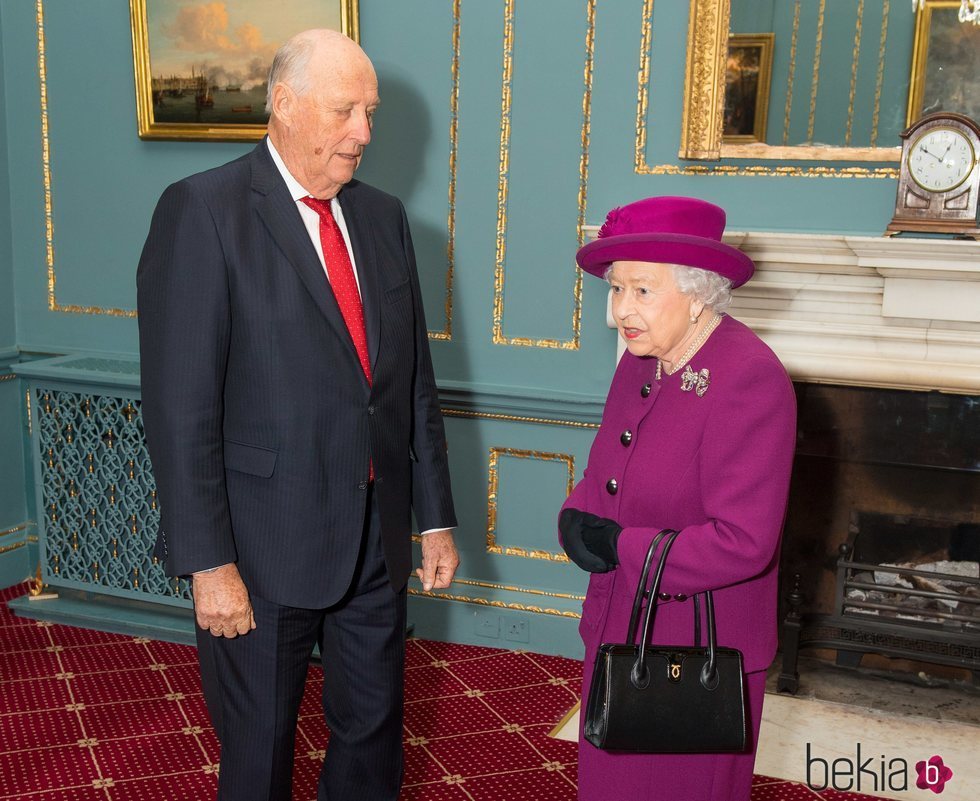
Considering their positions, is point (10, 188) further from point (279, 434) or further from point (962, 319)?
point (962, 319)

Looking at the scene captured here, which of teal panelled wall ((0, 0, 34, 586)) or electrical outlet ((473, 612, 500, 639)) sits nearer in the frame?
electrical outlet ((473, 612, 500, 639))

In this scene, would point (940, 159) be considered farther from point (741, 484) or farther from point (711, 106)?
point (741, 484)

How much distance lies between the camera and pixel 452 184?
151 inches

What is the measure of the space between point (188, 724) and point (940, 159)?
2835 millimetres

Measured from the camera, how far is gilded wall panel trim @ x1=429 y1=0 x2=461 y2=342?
3738mm

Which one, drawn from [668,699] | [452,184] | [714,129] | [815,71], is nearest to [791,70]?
[815,71]

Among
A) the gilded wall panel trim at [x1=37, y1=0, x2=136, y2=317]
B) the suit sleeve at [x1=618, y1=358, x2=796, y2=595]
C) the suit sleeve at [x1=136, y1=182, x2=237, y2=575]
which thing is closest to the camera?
the suit sleeve at [x1=618, y1=358, x2=796, y2=595]

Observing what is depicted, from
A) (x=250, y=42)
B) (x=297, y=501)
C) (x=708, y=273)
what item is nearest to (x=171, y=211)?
(x=297, y=501)

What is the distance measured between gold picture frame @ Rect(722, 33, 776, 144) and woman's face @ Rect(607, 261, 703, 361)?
182cm

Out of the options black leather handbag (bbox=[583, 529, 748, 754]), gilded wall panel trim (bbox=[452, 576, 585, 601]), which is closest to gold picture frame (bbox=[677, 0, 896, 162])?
gilded wall panel trim (bbox=[452, 576, 585, 601])

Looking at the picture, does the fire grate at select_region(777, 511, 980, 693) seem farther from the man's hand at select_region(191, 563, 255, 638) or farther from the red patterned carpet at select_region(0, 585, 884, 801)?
the man's hand at select_region(191, 563, 255, 638)

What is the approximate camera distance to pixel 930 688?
145 inches

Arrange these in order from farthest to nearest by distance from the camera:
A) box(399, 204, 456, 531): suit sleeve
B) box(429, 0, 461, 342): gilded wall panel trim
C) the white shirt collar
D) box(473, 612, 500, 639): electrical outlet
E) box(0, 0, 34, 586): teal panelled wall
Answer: box(0, 0, 34, 586): teal panelled wall → box(473, 612, 500, 639): electrical outlet → box(429, 0, 461, 342): gilded wall panel trim → box(399, 204, 456, 531): suit sleeve → the white shirt collar

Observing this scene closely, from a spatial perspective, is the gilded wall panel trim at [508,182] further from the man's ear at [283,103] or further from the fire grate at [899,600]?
the man's ear at [283,103]
